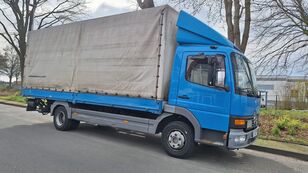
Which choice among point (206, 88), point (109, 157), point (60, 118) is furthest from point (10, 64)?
point (206, 88)

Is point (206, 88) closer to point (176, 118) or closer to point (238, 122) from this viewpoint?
point (238, 122)

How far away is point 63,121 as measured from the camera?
8781mm

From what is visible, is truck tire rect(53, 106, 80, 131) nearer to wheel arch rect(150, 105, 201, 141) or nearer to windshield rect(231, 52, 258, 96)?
wheel arch rect(150, 105, 201, 141)

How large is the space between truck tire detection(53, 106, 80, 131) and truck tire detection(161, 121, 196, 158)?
12.6 ft

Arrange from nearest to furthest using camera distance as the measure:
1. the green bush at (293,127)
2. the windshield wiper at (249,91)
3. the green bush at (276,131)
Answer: the windshield wiper at (249,91), the green bush at (276,131), the green bush at (293,127)

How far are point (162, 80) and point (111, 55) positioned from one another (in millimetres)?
1900

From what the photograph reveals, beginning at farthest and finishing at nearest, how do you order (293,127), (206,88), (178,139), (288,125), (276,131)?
(288,125) → (293,127) → (276,131) → (178,139) → (206,88)

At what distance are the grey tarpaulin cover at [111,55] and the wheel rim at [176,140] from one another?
0.92 metres

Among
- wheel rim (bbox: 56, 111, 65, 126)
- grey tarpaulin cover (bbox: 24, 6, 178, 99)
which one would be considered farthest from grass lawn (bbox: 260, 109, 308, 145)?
wheel rim (bbox: 56, 111, 65, 126)

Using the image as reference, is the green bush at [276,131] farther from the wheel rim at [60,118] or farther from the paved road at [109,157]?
the wheel rim at [60,118]

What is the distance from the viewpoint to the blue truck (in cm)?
568

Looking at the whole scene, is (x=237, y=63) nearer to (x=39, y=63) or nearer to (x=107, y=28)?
(x=107, y=28)

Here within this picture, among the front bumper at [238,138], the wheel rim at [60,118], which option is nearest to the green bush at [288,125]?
the front bumper at [238,138]

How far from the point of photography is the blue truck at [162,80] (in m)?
5.68
